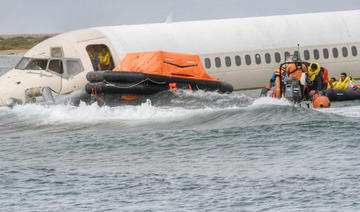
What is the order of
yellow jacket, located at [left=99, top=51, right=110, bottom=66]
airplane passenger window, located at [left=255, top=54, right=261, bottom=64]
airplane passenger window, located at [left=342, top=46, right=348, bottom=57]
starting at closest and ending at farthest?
yellow jacket, located at [left=99, top=51, right=110, bottom=66]
airplane passenger window, located at [left=255, top=54, right=261, bottom=64]
airplane passenger window, located at [left=342, top=46, right=348, bottom=57]

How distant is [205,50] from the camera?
27.0 m

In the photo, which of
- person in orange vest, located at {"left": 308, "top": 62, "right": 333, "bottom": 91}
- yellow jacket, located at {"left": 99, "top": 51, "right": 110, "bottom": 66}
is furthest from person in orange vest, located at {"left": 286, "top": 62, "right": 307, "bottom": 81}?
yellow jacket, located at {"left": 99, "top": 51, "right": 110, "bottom": 66}

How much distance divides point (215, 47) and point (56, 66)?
536cm

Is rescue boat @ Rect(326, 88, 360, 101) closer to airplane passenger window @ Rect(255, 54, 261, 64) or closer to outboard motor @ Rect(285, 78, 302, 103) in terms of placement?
outboard motor @ Rect(285, 78, 302, 103)

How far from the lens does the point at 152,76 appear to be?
2439 centimetres

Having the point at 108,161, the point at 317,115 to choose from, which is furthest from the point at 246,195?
the point at 317,115

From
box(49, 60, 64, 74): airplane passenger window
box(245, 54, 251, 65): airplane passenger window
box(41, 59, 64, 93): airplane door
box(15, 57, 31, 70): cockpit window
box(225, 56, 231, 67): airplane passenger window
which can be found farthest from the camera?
box(245, 54, 251, 65): airplane passenger window

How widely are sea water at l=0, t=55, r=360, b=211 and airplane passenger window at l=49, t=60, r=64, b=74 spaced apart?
125 centimetres

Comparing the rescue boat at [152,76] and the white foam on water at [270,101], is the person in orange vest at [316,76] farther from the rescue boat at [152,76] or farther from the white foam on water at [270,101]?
the rescue boat at [152,76]

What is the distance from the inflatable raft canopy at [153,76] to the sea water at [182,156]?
1.21 feet

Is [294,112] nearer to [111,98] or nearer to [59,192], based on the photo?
[111,98]

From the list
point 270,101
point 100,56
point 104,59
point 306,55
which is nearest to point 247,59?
point 306,55

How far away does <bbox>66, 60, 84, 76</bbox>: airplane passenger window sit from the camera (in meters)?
25.6

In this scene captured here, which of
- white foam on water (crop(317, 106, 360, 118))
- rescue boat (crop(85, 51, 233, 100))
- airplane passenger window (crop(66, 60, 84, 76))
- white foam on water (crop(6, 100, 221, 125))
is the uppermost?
airplane passenger window (crop(66, 60, 84, 76))
